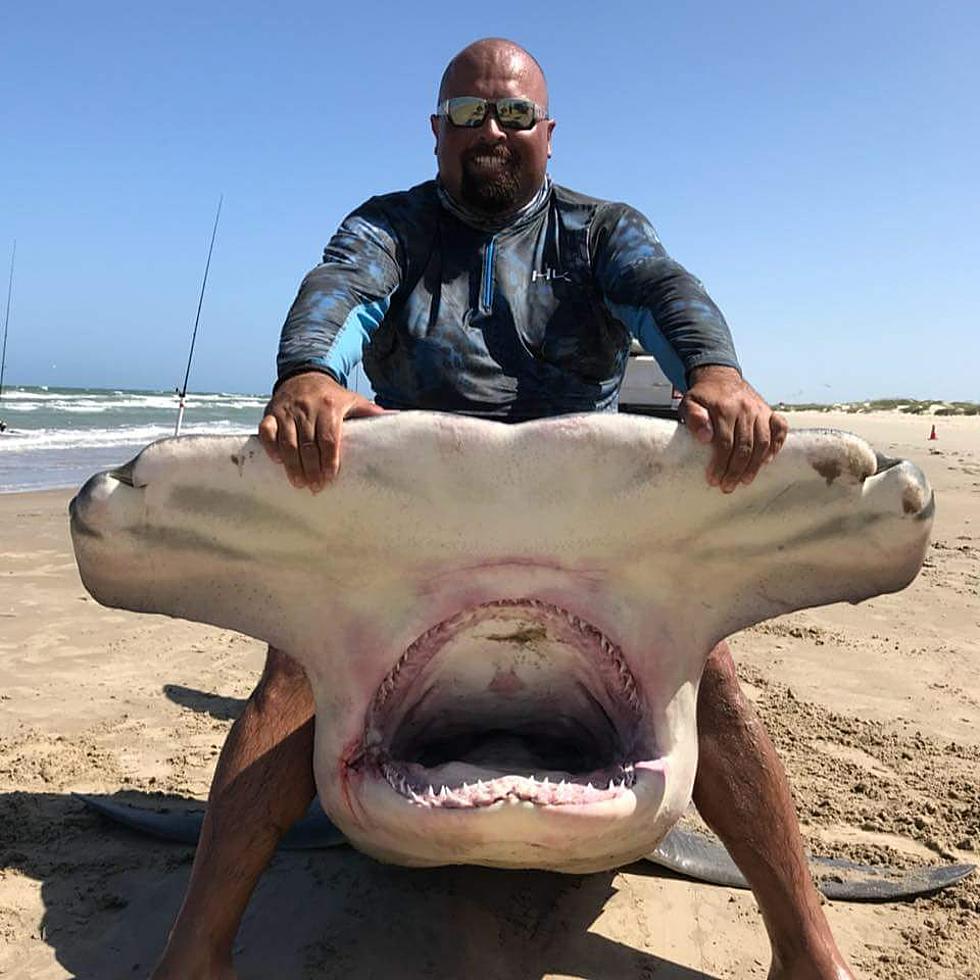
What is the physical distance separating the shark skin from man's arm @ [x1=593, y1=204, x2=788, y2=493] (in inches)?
1.6

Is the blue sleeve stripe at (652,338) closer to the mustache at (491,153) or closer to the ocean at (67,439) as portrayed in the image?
the mustache at (491,153)

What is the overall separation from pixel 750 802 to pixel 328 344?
1.24 m

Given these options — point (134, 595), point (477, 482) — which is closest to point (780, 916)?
point (477, 482)

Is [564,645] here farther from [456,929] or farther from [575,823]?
[456,929]

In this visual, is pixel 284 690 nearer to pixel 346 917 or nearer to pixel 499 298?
pixel 346 917

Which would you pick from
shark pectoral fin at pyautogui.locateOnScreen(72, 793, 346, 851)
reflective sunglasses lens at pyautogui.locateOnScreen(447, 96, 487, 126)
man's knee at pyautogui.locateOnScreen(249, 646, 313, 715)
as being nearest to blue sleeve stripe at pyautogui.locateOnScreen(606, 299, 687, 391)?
reflective sunglasses lens at pyautogui.locateOnScreen(447, 96, 487, 126)

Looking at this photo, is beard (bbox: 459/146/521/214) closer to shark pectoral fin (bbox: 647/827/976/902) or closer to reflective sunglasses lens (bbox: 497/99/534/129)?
reflective sunglasses lens (bbox: 497/99/534/129)

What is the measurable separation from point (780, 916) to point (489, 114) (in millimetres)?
1853

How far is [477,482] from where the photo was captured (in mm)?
1412

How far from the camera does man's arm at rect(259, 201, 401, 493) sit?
4.76ft

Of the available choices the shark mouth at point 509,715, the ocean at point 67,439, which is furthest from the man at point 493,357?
the ocean at point 67,439

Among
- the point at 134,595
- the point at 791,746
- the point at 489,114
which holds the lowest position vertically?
the point at 791,746

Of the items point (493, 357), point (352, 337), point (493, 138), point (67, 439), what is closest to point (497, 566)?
point (352, 337)

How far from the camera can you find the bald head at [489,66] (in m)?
2.21
